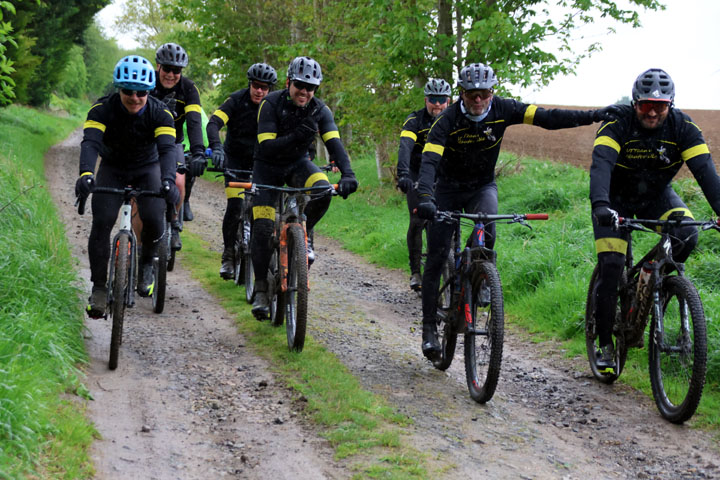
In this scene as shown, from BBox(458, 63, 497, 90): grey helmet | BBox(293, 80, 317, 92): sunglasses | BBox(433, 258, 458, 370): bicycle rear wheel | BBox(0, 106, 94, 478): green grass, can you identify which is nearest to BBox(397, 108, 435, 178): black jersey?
BBox(293, 80, 317, 92): sunglasses

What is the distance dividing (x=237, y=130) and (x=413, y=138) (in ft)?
7.36

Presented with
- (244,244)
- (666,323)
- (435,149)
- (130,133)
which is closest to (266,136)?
(130,133)

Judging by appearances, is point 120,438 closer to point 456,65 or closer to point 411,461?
point 411,461

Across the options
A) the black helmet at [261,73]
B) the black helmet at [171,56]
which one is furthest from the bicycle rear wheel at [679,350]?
the black helmet at [171,56]

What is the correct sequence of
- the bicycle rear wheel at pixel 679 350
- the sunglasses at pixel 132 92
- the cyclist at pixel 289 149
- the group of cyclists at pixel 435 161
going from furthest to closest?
1. the cyclist at pixel 289 149
2. the sunglasses at pixel 132 92
3. the group of cyclists at pixel 435 161
4. the bicycle rear wheel at pixel 679 350

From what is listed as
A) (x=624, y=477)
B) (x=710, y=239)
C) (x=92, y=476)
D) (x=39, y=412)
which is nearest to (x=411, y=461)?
(x=624, y=477)

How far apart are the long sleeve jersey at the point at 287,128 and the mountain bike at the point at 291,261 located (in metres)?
0.38

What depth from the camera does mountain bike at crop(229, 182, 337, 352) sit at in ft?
19.9

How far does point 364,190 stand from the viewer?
1800 centimetres

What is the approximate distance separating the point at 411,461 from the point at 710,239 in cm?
610

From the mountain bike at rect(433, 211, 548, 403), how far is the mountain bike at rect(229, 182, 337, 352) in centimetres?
121

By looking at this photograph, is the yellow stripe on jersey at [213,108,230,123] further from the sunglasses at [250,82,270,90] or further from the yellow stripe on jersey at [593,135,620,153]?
the yellow stripe on jersey at [593,135,620,153]

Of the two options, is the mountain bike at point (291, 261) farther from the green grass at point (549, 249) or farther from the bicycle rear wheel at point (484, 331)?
the green grass at point (549, 249)

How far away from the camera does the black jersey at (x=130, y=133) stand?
6.06 m
